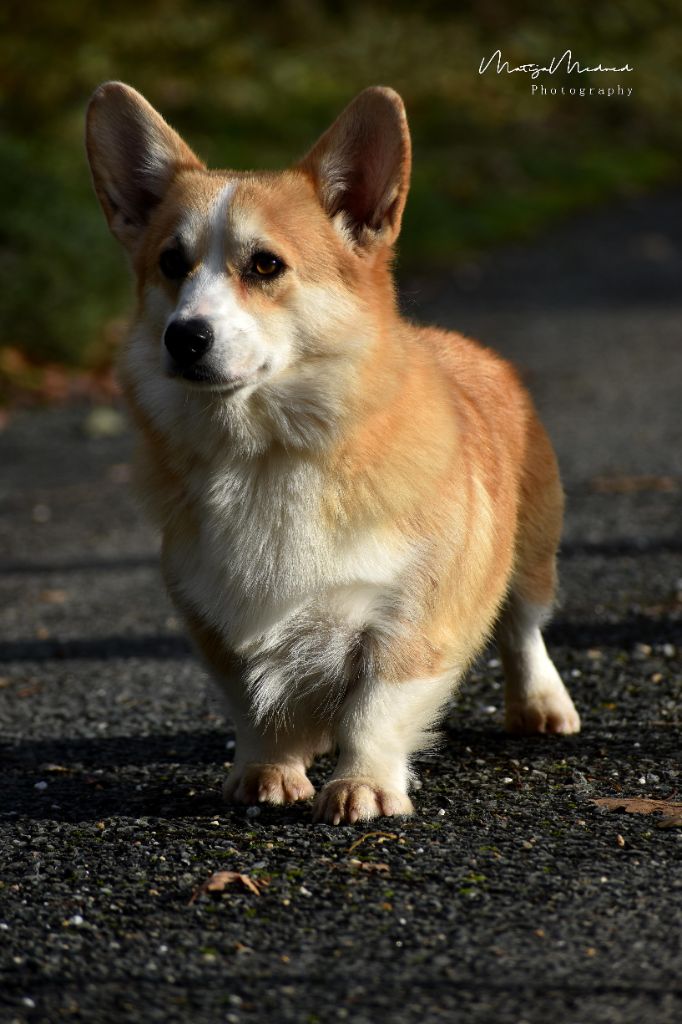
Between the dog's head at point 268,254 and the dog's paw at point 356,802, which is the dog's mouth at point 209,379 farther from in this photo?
the dog's paw at point 356,802

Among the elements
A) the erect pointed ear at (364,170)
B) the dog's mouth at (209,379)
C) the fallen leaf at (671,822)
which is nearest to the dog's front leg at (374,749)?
the fallen leaf at (671,822)

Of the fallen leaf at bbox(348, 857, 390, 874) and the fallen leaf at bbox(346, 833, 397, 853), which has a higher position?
the fallen leaf at bbox(348, 857, 390, 874)

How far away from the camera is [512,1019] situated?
2.81m

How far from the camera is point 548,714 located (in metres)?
4.58

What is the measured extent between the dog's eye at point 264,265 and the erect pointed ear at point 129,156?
591 millimetres

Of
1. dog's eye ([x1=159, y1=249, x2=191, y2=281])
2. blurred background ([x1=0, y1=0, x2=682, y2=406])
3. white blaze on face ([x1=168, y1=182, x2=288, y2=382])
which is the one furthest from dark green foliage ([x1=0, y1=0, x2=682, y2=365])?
white blaze on face ([x1=168, y1=182, x2=288, y2=382])

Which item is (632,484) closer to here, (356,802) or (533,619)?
(533,619)

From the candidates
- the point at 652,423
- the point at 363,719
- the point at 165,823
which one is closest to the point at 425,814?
the point at 363,719

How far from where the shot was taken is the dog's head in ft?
12.3

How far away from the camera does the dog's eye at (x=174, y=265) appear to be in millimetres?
3943

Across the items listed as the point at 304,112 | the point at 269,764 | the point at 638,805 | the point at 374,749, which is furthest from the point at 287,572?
the point at 304,112

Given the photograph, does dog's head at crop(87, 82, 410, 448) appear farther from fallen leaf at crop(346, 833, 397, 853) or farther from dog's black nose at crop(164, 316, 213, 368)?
fallen leaf at crop(346, 833, 397, 853)

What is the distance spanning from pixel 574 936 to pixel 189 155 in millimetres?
2521

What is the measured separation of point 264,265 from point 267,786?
1.45 meters
